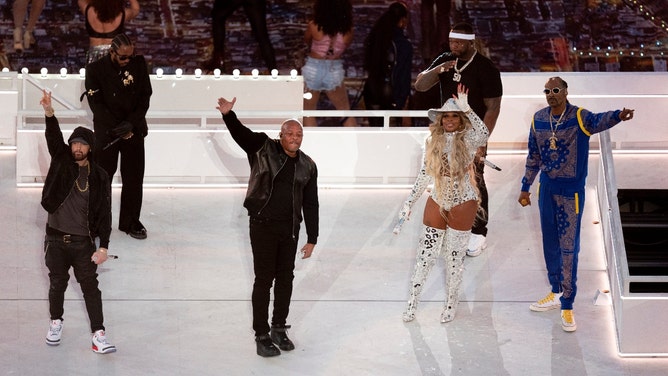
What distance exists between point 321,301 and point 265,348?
88 cm

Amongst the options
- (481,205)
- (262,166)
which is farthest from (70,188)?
(481,205)

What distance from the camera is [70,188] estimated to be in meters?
8.66

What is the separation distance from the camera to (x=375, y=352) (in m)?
8.99

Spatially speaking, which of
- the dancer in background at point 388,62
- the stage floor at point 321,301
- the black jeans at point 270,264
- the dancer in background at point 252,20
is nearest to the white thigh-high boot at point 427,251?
the stage floor at point 321,301

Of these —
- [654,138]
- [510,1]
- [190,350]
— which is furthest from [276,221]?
[510,1]

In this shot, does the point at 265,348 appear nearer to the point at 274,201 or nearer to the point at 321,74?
the point at 274,201

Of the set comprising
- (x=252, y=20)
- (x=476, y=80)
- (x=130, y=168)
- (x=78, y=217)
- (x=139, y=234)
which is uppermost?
(x=476, y=80)

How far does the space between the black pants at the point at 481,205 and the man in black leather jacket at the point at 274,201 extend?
153 cm

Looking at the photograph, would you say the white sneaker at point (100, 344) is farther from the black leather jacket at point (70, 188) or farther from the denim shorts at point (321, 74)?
the denim shorts at point (321, 74)

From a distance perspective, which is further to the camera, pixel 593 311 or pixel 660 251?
pixel 660 251

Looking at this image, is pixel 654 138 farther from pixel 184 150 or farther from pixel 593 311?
pixel 184 150

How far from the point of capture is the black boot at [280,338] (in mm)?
8945

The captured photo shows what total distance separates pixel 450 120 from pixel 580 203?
1021 millimetres

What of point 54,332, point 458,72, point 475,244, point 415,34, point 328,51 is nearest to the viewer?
point 54,332
